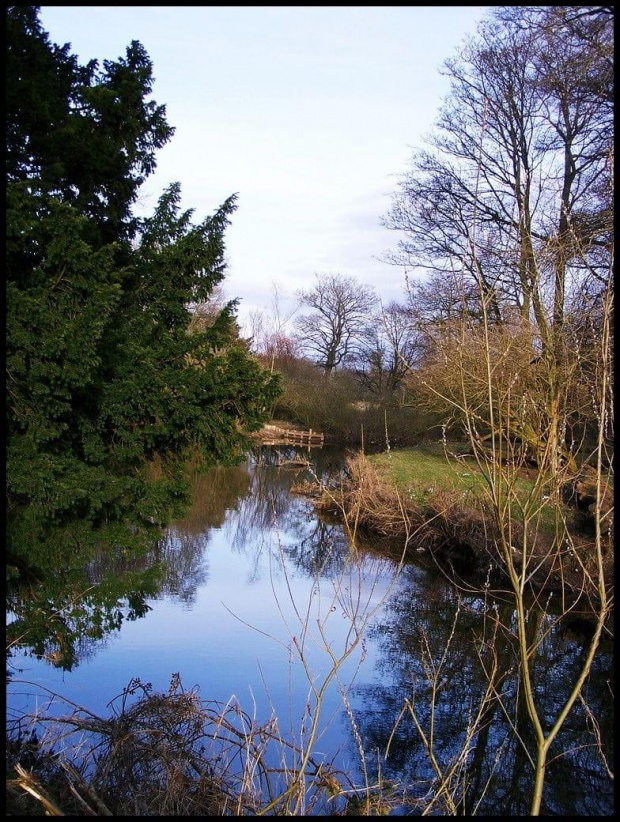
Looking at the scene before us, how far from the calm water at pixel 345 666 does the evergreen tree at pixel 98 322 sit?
1331mm

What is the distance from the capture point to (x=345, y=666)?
27.9 feet

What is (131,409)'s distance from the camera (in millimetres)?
7926

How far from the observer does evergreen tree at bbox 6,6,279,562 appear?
23.0ft

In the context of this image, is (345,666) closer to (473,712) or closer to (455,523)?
(473,712)

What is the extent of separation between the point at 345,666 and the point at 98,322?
4.58 metres

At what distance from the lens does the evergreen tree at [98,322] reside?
23.0 feet

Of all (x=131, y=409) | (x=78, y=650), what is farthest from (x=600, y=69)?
(x=78, y=650)

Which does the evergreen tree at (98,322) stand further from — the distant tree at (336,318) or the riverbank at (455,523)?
the distant tree at (336,318)

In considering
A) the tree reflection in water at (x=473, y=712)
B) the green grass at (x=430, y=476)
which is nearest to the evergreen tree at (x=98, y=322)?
the tree reflection in water at (x=473, y=712)

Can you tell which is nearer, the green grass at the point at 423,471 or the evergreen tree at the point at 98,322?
the evergreen tree at the point at 98,322

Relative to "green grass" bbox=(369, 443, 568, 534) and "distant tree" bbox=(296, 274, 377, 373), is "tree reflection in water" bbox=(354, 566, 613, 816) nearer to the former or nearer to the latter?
"green grass" bbox=(369, 443, 568, 534)

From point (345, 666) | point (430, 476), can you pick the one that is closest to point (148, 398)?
point (345, 666)

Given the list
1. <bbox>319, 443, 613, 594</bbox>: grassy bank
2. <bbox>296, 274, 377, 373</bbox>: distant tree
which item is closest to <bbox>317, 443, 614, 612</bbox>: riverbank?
<bbox>319, 443, 613, 594</bbox>: grassy bank

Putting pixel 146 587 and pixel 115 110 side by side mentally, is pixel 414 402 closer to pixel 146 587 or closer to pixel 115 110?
pixel 146 587
